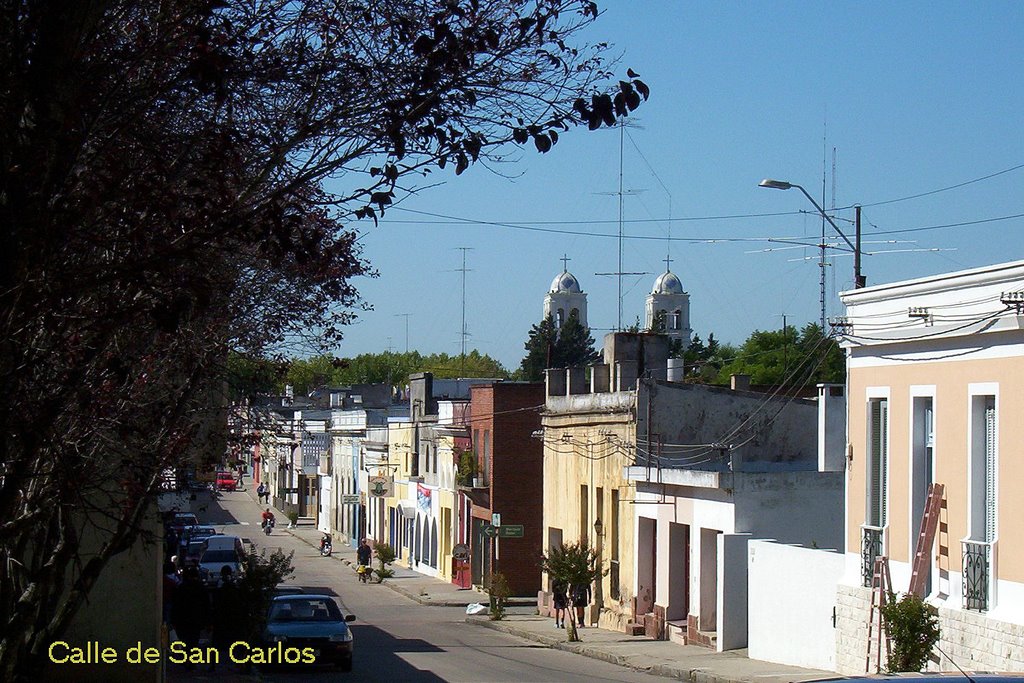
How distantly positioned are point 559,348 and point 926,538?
352 ft

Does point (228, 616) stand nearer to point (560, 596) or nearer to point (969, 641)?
point (969, 641)

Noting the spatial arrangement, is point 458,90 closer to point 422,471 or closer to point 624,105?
point 624,105

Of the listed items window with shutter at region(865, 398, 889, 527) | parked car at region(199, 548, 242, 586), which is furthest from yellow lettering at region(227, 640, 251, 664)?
parked car at region(199, 548, 242, 586)

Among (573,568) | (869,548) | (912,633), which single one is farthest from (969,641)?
(573,568)

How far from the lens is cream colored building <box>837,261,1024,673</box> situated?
1788 centimetres

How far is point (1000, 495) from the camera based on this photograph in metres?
18.0

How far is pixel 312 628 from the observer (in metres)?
24.7

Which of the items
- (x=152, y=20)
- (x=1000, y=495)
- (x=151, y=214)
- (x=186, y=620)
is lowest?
(x=186, y=620)

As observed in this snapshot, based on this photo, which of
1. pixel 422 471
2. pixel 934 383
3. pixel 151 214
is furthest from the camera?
pixel 422 471

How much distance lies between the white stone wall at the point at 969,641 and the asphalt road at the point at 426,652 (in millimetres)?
4972

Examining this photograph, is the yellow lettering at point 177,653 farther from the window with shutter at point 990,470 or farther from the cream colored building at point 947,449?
the window with shutter at point 990,470

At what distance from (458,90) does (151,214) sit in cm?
186

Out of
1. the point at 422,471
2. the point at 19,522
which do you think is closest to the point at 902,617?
the point at 19,522

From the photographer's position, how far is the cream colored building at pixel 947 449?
58.6 feet
